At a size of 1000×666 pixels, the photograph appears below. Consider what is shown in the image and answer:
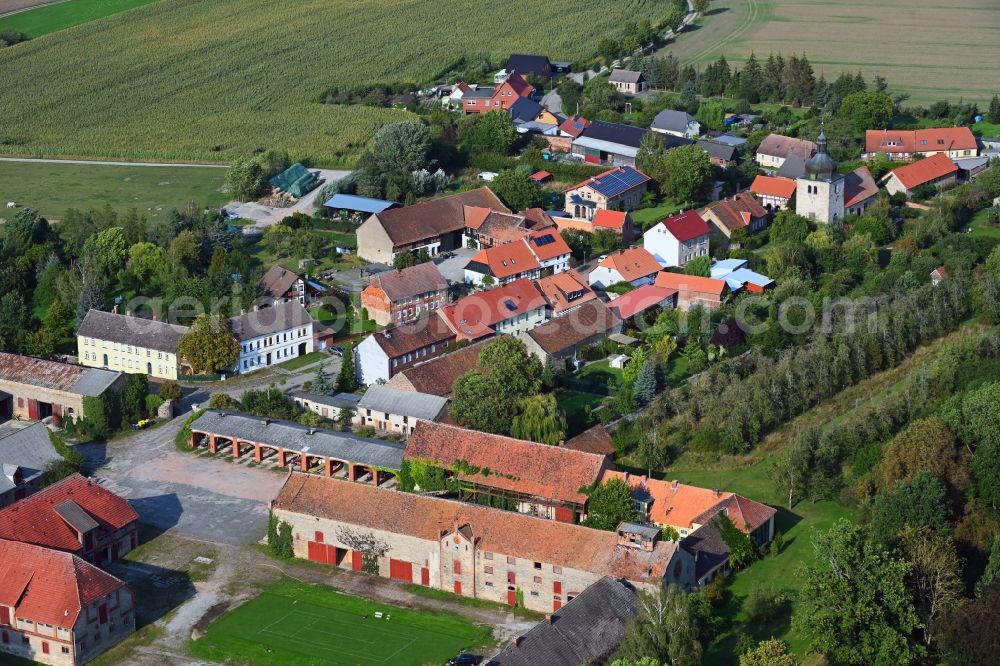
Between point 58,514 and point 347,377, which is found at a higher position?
point 58,514

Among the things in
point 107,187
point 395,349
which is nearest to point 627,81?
point 107,187

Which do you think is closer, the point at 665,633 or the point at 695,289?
the point at 665,633

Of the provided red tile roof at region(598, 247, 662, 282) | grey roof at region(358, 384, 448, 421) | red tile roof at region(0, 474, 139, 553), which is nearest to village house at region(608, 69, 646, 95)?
red tile roof at region(598, 247, 662, 282)

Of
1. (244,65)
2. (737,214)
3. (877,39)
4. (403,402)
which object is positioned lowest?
(877,39)

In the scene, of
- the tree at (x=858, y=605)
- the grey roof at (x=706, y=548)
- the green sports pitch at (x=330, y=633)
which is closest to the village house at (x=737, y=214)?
the grey roof at (x=706, y=548)

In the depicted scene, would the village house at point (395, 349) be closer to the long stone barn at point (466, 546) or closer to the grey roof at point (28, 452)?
the long stone barn at point (466, 546)

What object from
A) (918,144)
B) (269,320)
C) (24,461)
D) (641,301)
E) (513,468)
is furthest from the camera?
(918,144)

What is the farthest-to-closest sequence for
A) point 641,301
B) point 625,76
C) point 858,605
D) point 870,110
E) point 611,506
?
1. point 625,76
2. point 870,110
3. point 641,301
4. point 611,506
5. point 858,605

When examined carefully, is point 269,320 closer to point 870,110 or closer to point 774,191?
point 774,191
